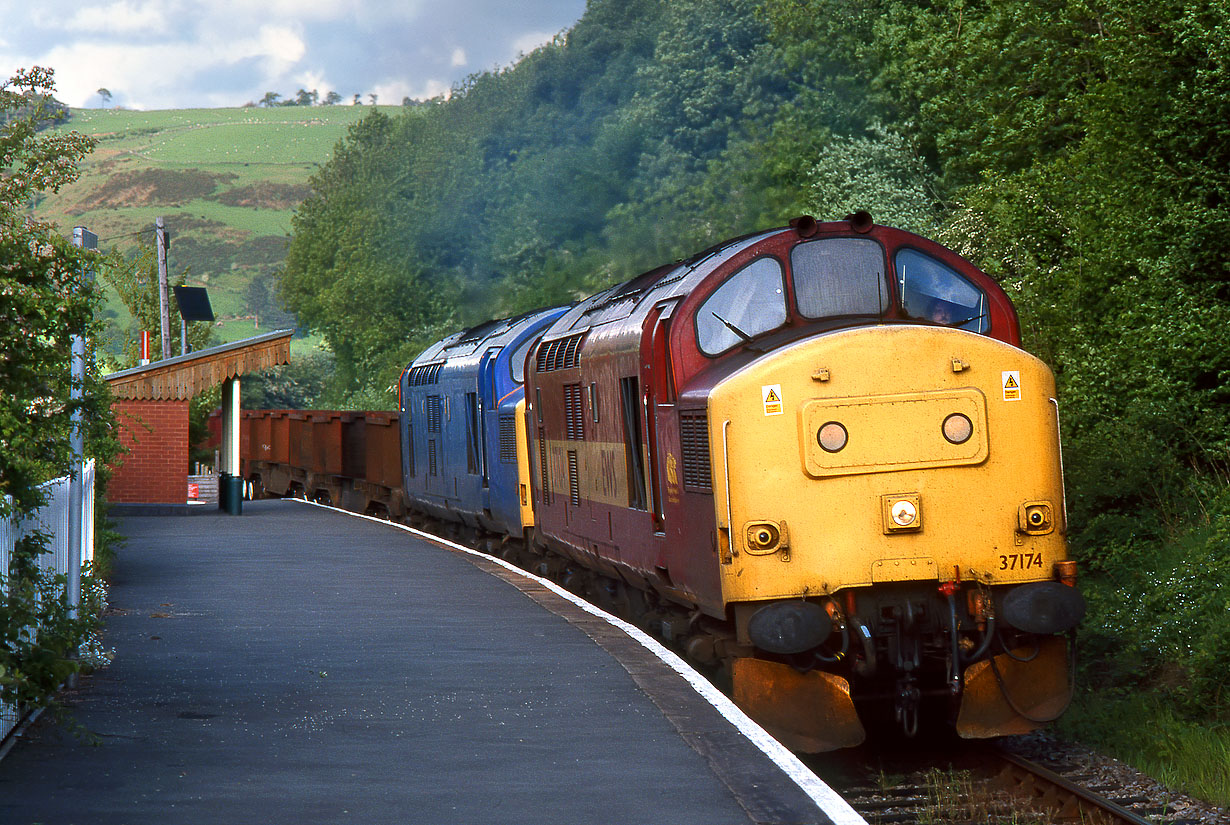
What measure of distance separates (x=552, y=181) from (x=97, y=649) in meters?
53.4

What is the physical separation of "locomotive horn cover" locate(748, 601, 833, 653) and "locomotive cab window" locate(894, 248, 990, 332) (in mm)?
2496

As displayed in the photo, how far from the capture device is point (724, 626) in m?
9.88

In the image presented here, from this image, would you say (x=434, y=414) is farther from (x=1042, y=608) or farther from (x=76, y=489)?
(x=1042, y=608)

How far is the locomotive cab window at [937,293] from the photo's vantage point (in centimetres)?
1000

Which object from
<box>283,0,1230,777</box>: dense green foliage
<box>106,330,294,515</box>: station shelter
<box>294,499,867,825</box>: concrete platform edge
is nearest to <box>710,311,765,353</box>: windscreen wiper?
<box>294,499,867,825</box>: concrete platform edge

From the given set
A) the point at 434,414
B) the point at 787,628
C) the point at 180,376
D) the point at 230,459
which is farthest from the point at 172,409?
the point at 787,628

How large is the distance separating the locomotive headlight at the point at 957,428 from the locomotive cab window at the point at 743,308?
4.91 feet

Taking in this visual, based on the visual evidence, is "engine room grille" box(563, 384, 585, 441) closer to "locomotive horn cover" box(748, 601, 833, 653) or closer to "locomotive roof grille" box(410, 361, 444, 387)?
"locomotive horn cover" box(748, 601, 833, 653)

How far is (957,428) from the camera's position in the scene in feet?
29.2

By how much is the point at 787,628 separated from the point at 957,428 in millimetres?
1627

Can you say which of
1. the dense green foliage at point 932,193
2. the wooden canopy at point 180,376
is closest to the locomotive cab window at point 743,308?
the dense green foliage at point 932,193

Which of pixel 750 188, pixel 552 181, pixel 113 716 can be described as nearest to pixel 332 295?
pixel 552 181

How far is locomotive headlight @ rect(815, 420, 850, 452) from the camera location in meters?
8.82

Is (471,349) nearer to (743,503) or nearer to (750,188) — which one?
(743,503)
